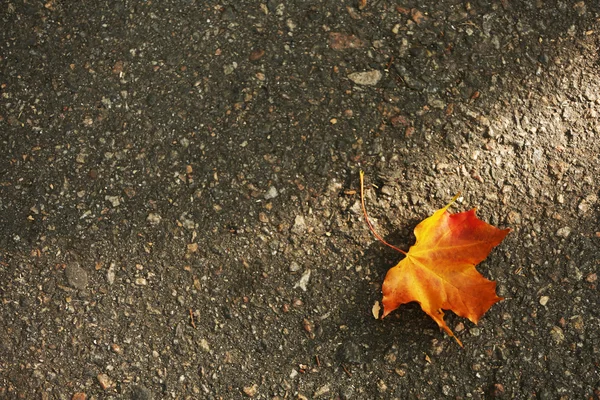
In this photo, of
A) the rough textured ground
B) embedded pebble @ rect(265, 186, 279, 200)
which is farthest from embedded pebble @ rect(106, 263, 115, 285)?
embedded pebble @ rect(265, 186, 279, 200)

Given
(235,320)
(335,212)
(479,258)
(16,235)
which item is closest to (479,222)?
(479,258)

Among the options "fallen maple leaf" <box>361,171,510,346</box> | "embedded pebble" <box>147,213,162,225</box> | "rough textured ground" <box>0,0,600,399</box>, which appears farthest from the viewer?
"embedded pebble" <box>147,213,162,225</box>

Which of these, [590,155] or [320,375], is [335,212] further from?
[590,155]

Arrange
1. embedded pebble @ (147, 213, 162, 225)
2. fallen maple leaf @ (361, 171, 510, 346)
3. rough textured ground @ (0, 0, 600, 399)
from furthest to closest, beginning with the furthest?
embedded pebble @ (147, 213, 162, 225) → rough textured ground @ (0, 0, 600, 399) → fallen maple leaf @ (361, 171, 510, 346)

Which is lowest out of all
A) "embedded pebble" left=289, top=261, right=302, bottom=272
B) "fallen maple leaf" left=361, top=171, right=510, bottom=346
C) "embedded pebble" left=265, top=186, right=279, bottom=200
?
"embedded pebble" left=289, top=261, right=302, bottom=272

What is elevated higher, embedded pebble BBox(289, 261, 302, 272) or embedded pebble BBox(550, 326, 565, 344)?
embedded pebble BBox(289, 261, 302, 272)

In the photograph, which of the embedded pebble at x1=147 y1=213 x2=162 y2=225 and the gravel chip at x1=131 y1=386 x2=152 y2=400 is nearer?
the gravel chip at x1=131 y1=386 x2=152 y2=400

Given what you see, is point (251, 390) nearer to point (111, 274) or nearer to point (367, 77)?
point (111, 274)

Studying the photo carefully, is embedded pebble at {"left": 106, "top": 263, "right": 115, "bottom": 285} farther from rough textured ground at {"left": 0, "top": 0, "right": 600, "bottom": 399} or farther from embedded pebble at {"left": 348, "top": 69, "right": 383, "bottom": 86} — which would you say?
embedded pebble at {"left": 348, "top": 69, "right": 383, "bottom": 86}
